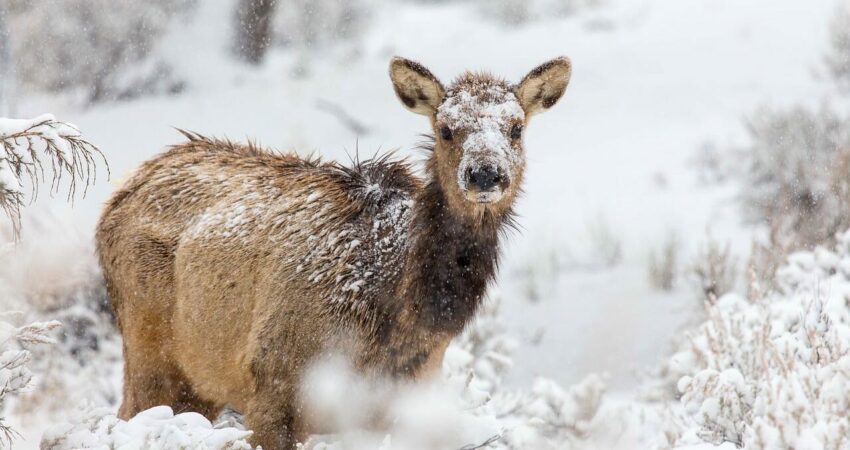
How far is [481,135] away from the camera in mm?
4879

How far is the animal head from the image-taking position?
4719mm

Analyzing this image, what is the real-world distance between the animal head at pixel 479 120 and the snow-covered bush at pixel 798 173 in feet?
18.2

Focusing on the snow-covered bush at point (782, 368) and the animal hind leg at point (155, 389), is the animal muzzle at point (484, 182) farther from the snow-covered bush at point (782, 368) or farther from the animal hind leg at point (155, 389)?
the animal hind leg at point (155, 389)

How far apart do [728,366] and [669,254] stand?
16.9 feet

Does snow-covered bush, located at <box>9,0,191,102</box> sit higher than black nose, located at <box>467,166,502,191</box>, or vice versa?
snow-covered bush, located at <box>9,0,191,102</box>

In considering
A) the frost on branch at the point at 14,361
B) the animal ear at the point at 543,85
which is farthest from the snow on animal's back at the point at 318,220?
the frost on branch at the point at 14,361

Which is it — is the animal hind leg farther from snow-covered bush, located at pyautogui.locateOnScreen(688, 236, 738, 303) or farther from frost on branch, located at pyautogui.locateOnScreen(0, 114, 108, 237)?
snow-covered bush, located at pyautogui.locateOnScreen(688, 236, 738, 303)

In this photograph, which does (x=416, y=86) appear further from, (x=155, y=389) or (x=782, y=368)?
(x=782, y=368)

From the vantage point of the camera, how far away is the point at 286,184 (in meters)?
5.42

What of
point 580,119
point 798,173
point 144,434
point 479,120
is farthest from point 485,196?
point 580,119

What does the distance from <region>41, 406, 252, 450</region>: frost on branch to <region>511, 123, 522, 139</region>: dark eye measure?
7.26 feet

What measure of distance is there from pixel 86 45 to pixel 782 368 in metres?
15.6

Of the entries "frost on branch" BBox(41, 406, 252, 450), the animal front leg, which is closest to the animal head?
the animal front leg

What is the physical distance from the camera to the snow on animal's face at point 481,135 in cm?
468
